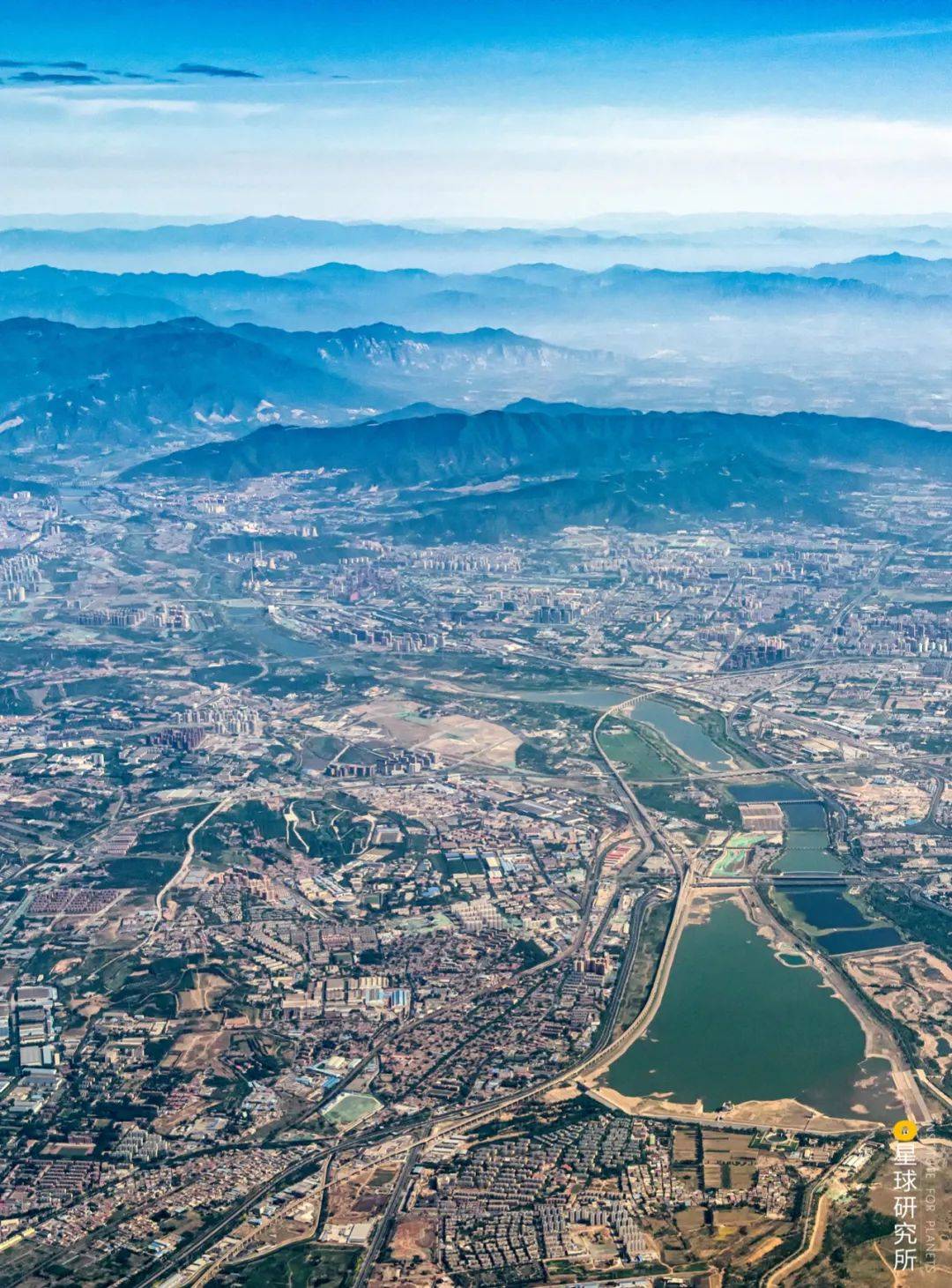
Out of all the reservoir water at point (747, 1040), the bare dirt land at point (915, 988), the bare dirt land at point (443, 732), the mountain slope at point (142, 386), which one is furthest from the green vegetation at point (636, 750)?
the mountain slope at point (142, 386)

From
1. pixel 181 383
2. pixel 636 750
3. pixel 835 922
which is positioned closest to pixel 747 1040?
pixel 835 922

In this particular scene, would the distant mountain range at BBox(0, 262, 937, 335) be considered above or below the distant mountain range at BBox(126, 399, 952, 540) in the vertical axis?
above

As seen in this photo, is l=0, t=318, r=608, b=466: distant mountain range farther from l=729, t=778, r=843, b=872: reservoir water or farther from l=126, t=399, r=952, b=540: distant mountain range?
l=729, t=778, r=843, b=872: reservoir water

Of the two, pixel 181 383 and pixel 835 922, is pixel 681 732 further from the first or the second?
pixel 181 383

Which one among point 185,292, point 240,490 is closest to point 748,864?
point 240,490

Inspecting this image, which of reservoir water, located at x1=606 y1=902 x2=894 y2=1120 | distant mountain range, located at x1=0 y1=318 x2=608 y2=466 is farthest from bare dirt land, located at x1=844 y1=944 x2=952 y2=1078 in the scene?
distant mountain range, located at x1=0 y1=318 x2=608 y2=466

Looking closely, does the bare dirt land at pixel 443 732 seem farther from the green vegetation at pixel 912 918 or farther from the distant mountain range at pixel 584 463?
the distant mountain range at pixel 584 463
